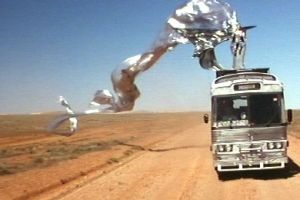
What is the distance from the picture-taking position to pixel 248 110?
1678cm

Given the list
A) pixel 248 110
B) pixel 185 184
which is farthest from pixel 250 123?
pixel 185 184

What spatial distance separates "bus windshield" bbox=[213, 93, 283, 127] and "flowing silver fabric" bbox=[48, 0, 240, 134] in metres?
4.56

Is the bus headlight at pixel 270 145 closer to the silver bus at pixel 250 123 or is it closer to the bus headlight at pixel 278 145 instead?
the silver bus at pixel 250 123

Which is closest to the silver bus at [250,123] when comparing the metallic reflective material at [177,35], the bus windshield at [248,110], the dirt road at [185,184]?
the bus windshield at [248,110]

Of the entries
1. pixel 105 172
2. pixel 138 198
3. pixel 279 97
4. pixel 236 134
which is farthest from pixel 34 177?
pixel 279 97

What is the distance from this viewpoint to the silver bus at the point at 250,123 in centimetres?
1648

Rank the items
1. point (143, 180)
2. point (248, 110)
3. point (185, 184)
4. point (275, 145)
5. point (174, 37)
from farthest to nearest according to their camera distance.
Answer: point (143, 180) < point (185, 184) < point (248, 110) < point (275, 145) < point (174, 37)

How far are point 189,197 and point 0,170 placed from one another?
41.6 ft

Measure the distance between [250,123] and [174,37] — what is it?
552 cm

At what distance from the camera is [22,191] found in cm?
1764

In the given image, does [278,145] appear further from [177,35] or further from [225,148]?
[177,35]

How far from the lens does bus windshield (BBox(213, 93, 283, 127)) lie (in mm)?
16547

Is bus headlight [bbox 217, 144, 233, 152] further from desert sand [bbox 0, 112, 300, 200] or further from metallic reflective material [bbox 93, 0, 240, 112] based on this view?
metallic reflective material [bbox 93, 0, 240, 112]

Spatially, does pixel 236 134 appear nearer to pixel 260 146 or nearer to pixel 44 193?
pixel 260 146
